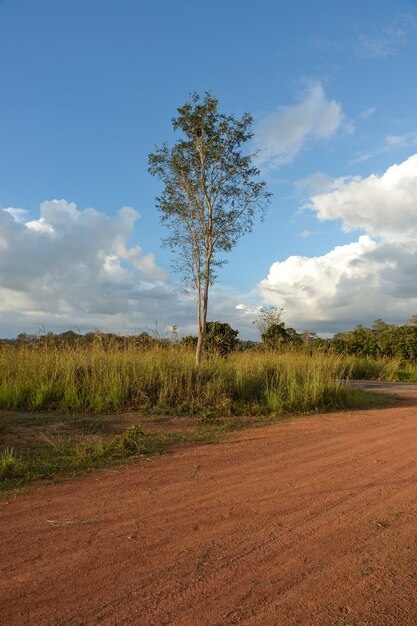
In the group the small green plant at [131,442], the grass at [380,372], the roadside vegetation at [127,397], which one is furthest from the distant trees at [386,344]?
the small green plant at [131,442]

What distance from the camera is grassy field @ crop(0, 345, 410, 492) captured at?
6.35m

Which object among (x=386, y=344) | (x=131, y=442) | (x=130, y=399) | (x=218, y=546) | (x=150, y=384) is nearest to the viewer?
(x=218, y=546)

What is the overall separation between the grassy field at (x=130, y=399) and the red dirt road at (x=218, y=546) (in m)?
0.98

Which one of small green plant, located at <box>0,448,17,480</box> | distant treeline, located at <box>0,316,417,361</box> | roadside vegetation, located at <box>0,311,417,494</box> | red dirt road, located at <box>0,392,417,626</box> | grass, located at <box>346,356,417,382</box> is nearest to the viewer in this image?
red dirt road, located at <box>0,392,417,626</box>

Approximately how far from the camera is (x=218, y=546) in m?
3.49

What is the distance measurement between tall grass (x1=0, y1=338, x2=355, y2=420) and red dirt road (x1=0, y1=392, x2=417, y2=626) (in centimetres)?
381

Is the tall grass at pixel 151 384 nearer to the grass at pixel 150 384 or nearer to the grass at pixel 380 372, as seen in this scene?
the grass at pixel 150 384

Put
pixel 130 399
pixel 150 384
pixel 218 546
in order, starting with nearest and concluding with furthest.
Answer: pixel 218 546 → pixel 130 399 → pixel 150 384

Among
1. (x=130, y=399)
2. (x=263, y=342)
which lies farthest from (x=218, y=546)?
(x=263, y=342)

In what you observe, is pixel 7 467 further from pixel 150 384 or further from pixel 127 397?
pixel 150 384

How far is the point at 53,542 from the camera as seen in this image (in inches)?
141

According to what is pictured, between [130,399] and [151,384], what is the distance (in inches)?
25.9

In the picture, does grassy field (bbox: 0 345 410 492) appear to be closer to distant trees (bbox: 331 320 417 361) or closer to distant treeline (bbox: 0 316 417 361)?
distant treeline (bbox: 0 316 417 361)

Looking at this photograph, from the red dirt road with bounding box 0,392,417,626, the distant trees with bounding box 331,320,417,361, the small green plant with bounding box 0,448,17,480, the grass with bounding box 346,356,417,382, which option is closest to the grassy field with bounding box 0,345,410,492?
the small green plant with bounding box 0,448,17,480
